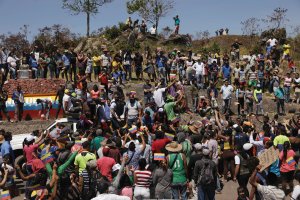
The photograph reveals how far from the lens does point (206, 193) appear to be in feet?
31.7

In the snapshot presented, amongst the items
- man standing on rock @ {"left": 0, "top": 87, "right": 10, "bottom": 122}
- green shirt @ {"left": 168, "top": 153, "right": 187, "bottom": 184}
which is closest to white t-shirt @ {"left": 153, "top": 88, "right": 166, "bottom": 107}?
man standing on rock @ {"left": 0, "top": 87, "right": 10, "bottom": 122}

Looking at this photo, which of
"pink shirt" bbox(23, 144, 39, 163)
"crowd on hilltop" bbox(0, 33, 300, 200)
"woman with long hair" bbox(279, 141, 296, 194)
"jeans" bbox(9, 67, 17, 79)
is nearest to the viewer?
"crowd on hilltop" bbox(0, 33, 300, 200)

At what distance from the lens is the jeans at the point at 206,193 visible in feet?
31.5

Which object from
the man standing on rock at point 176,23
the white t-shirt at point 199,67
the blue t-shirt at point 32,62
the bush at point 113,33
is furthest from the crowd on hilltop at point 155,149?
the bush at point 113,33

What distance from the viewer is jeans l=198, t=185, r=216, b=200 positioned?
9606mm

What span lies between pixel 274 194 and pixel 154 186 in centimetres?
254

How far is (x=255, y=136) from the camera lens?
43.4 ft

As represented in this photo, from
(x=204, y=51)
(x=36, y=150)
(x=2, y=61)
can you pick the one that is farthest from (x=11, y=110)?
(x=204, y=51)

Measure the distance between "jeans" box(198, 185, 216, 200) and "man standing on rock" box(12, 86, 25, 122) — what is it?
11570mm

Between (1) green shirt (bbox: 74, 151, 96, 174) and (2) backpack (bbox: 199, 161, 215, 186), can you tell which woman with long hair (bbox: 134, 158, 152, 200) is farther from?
(1) green shirt (bbox: 74, 151, 96, 174)

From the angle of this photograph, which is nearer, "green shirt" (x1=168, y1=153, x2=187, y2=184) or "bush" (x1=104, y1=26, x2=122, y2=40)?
"green shirt" (x1=168, y1=153, x2=187, y2=184)

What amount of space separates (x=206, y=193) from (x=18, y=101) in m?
11.8

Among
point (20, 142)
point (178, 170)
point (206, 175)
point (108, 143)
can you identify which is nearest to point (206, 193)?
point (206, 175)

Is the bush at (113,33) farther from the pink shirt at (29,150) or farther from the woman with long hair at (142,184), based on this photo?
the woman with long hair at (142,184)
